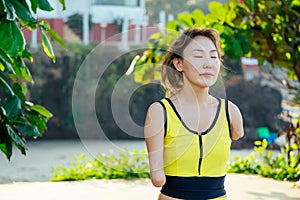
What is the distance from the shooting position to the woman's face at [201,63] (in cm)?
204

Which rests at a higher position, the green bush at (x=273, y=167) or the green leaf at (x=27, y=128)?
the green leaf at (x=27, y=128)

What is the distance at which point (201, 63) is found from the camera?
6.68ft

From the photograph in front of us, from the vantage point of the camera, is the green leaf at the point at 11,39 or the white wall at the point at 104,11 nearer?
the green leaf at the point at 11,39

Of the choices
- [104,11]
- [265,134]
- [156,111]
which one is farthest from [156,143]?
[104,11]

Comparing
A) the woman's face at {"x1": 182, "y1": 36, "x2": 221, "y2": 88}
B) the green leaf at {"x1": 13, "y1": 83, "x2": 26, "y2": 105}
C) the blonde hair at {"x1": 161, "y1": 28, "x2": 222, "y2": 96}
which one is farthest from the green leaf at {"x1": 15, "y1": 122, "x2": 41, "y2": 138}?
the woman's face at {"x1": 182, "y1": 36, "x2": 221, "y2": 88}

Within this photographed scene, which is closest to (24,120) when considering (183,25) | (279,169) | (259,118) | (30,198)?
(30,198)

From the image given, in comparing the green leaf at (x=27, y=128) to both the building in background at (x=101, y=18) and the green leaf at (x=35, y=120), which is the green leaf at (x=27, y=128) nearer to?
the green leaf at (x=35, y=120)

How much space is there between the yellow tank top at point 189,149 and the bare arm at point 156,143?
3cm

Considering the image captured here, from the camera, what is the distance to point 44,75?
11.9 metres

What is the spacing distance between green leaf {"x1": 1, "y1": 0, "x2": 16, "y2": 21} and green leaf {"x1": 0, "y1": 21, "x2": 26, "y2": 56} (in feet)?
0.06

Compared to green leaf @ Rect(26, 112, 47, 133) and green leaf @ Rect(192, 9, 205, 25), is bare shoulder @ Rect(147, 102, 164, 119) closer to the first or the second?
green leaf @ Rect(26, 112, 47, 133)

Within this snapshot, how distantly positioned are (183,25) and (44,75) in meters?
6.97

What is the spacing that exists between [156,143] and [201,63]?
0.32 m

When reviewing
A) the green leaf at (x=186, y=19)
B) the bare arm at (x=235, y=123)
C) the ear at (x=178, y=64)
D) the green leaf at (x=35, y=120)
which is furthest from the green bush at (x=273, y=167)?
the ear at (x=178, y=64)
